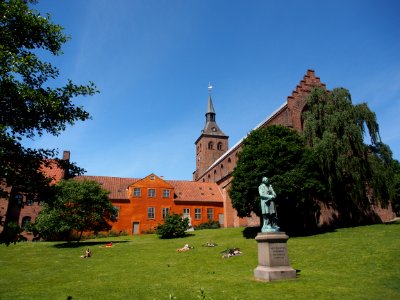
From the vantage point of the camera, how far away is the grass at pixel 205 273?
36.8 ft

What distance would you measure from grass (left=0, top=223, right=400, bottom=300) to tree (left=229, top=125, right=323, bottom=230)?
15.0 ft

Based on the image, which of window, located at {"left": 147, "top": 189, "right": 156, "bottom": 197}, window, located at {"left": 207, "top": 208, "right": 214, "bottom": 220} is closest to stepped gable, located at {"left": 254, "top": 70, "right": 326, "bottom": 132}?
window, located at {"left": 207, "top": 208, "right": 214, "bottom": 220}

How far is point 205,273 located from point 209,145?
60.3 m

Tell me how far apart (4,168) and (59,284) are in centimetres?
853

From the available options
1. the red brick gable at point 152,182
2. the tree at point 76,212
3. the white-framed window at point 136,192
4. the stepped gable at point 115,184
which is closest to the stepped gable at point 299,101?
the red brick gable at point 152,182

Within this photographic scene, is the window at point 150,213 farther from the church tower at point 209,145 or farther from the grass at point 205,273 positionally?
the church tower at point 209,145

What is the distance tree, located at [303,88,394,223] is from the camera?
27.2m

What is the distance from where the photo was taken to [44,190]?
29.7ft

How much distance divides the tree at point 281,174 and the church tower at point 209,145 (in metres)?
44.3

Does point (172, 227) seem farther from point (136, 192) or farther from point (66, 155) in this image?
point (66, 155)

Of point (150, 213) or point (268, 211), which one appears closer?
point (268, 211)

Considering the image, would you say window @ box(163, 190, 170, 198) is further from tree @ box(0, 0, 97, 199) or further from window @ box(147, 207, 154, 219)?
tree @ box(0, 0, 97, 199)

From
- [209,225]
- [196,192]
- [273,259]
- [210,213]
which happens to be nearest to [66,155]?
[196,192]

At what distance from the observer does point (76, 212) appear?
3061 cm
